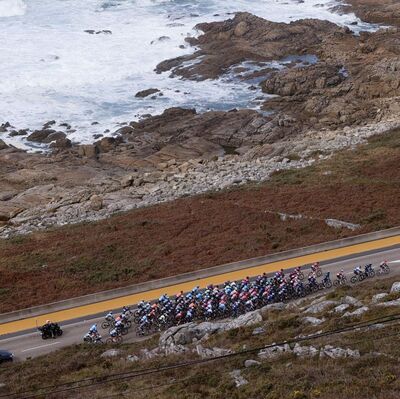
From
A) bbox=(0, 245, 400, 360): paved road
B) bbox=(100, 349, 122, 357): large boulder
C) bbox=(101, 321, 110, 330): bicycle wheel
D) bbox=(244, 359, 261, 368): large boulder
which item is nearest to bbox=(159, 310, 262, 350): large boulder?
bbox=(100, 349, 122, 357): large boulder

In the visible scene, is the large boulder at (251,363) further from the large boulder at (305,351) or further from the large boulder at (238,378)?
the large boulder at (305,351)

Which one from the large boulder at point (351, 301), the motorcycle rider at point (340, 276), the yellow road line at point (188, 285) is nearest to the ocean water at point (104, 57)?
the yellow road line at point (188, 285)

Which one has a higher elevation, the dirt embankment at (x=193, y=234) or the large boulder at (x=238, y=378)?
the large boulder at (x=238, y=378)

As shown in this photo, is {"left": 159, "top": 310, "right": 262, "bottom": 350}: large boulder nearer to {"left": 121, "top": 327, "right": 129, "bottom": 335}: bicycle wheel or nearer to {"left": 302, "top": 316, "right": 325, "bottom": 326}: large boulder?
{"left": 302, "top": 316, "right": 325, "bottom": 326}: large boulder

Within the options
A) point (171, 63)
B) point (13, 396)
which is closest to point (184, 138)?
point (171, 63)

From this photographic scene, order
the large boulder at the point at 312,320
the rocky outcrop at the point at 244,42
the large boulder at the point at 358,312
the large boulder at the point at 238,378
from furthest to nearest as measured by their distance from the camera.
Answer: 1. the rocky outcrop at the point at 244,42
2. the large boulder at the point at 312,320
3. the large boulder at the point at 358,312
4. the large boulder at the point at 238,378

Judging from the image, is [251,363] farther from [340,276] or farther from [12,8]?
[12,8]

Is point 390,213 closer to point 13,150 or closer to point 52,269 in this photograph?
point 52,269
